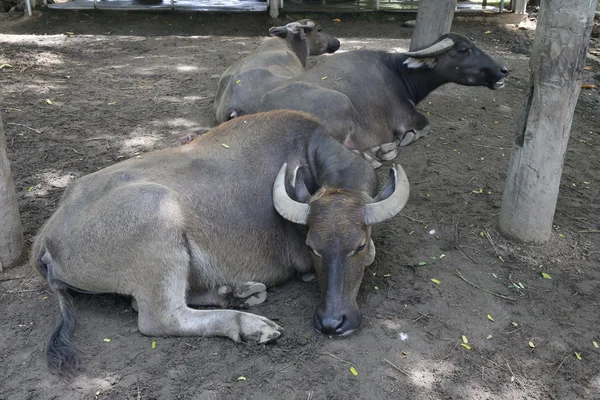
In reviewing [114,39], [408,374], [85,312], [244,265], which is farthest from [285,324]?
[114,39]

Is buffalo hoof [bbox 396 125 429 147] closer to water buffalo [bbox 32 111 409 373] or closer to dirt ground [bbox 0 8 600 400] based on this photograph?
dirt ground [bbox 0 8 600 400]

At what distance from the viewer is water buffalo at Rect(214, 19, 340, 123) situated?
24.0 feet

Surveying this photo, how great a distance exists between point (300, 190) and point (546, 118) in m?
1.96

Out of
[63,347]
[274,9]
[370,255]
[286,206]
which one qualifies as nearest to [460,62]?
[370,255]

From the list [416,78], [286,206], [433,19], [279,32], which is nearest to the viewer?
[286,206]

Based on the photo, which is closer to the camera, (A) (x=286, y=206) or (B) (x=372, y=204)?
(B) (x=372, y=204)

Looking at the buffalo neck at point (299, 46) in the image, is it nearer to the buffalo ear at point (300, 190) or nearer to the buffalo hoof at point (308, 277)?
the buffalo ear at point (300, 190)

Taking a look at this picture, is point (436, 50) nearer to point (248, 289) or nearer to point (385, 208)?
point (385, 208)

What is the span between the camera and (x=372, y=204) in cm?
441

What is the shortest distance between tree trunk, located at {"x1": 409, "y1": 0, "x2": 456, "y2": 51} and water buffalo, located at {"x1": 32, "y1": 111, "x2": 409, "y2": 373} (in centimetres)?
427

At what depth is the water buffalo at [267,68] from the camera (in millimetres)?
7316

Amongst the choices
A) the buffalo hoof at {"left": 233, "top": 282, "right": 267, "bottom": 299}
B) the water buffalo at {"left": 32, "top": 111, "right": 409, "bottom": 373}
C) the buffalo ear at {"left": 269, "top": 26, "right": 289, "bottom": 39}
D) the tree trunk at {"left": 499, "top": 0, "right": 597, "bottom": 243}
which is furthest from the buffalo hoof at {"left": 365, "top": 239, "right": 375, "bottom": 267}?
the buffalo ear at {"left": 269, "top": 26, "right": 289, "bottom": 39}

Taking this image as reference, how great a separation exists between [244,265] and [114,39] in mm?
8194

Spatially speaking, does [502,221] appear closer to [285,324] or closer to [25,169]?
[285,324]
